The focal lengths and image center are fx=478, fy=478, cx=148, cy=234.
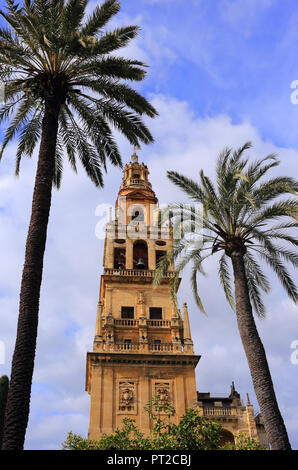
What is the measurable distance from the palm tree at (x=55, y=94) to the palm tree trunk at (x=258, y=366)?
22.4ft

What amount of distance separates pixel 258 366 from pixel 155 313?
849 inches

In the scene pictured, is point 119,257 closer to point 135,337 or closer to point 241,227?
point 135,337

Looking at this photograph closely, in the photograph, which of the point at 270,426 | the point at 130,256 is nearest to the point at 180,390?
the point at 130,256

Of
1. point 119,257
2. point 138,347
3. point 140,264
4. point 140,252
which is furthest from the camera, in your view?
point 140,252

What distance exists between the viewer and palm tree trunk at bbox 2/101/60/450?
35.9 feet

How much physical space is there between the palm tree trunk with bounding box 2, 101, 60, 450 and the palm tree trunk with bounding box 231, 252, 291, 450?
7.42 metres

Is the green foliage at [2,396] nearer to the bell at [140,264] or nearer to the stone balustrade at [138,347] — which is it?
the stone balustrade at [138,347]

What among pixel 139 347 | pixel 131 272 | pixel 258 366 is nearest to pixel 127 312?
pixel 131 272

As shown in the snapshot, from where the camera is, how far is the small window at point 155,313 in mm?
36750

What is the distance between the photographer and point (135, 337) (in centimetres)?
3525

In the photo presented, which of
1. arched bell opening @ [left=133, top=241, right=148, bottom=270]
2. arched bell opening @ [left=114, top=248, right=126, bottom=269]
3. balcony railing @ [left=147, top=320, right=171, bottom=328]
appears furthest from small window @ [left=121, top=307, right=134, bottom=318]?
arched bell opening @ [left=114, top=248, right=126, bottom=269]
